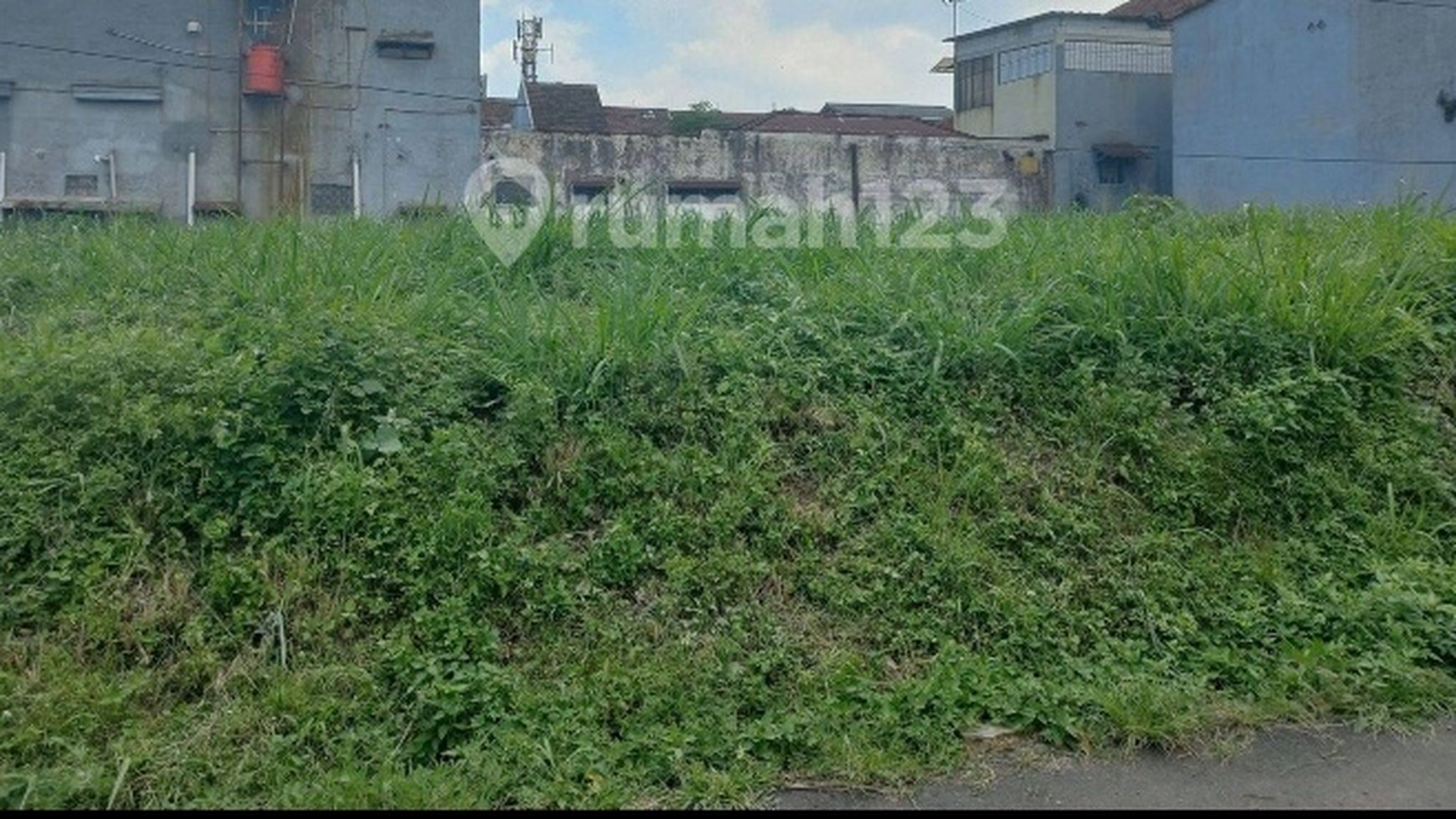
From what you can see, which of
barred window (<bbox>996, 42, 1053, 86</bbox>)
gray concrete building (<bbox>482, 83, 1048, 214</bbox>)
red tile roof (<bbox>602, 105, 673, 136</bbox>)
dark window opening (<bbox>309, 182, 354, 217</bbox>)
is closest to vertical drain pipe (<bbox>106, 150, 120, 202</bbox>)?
dark window opening (<bbox>309, 182, 354, 217</bbox>)

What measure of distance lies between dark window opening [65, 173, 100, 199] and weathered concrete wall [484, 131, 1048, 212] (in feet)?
23.2

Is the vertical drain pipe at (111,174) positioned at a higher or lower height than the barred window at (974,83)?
lower

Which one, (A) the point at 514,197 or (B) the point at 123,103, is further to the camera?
(B) the point at 123,103

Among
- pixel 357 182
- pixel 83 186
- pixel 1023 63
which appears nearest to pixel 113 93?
pixel 83 186

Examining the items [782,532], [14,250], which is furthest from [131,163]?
[782,532]

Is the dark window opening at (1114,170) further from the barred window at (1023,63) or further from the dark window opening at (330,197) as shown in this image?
the dark window opening at (330,197)

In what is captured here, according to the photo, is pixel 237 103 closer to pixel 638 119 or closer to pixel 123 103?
pixel 123 103

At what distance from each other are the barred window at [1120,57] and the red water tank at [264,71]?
16447 mm

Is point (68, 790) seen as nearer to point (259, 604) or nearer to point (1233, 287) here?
point (259, 604)

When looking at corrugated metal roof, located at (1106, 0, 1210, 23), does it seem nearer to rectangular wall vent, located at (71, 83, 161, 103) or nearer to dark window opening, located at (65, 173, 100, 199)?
rectangular wall vent, located at (71, 83, 161, 103)

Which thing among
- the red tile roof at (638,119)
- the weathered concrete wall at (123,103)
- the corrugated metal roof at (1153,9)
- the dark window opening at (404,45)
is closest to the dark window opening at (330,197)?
the weathered concrete wall at (123,103)

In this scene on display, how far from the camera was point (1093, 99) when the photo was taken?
1036 inches

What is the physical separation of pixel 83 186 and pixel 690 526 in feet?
69.7

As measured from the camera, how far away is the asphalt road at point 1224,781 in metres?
3.17
